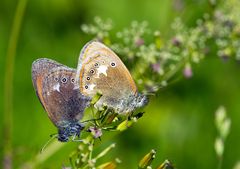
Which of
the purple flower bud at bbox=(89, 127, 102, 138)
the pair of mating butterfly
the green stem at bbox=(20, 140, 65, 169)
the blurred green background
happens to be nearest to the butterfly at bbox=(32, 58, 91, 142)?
the pair of mating butterfly

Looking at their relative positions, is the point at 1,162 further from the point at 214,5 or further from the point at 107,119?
the point at 214,5

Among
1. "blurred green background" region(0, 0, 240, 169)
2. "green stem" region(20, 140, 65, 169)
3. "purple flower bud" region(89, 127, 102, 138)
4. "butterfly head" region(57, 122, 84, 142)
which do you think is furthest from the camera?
"blurred green background" region(0, 0, 240, 169)

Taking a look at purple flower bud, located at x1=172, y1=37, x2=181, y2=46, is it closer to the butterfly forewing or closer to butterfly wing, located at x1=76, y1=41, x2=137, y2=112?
butterfly wing, located at x1=76, y1=41, x2=137, y2=112

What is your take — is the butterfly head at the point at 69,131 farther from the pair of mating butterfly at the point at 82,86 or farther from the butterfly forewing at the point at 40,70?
the butterfly forewing at the point at 40,70

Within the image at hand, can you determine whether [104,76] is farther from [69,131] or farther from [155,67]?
[69,131]

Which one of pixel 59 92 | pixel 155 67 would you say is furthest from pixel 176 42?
pixel 59 92

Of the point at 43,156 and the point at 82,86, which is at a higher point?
the point at 43,156
